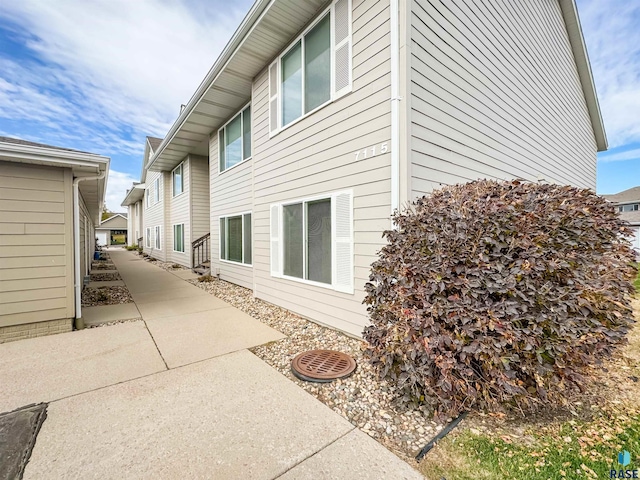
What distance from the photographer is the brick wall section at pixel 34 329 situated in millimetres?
4055

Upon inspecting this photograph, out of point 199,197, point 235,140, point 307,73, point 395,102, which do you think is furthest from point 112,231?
point 395,102

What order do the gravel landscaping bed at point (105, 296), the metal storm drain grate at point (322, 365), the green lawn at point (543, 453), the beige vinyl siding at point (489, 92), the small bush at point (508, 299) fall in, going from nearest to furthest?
the green lawn at point (543, 453), the small bush at point (508, 299), the metal storm drain grate at point (322, 365), the beige vinyl siding at point (489, 92), the gravel landscaping bed at point (105, 296)

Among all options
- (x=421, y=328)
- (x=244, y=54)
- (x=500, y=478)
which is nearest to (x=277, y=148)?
(x=244, y=54)

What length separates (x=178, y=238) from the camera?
43.0 feet

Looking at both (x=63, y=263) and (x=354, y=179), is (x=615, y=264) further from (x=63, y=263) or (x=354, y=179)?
(x=63, y=263)

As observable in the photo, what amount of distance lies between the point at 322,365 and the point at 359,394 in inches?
25.7

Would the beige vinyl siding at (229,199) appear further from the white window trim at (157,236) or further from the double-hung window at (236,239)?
the white window trim at (157,236)

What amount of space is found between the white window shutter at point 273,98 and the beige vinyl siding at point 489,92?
299cm

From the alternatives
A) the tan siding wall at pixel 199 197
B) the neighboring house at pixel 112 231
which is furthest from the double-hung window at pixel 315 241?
the neighboring house at pixel 112 231

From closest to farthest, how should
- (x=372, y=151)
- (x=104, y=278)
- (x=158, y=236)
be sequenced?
(x=372, y=151) < (x=104, y=278) < (x=158, y=236)

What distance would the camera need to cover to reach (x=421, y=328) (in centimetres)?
223

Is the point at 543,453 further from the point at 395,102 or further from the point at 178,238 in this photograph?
the point at 178,238

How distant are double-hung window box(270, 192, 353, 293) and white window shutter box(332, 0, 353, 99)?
1594mm

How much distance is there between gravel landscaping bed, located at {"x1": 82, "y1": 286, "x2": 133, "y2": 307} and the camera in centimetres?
629
